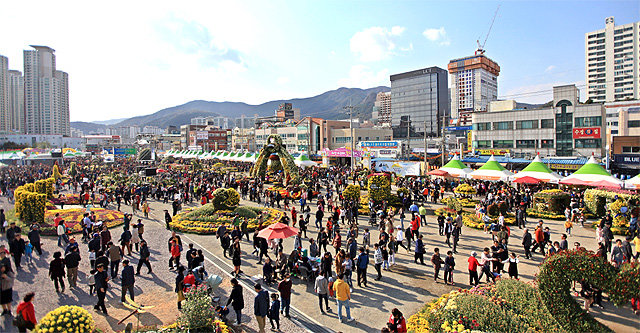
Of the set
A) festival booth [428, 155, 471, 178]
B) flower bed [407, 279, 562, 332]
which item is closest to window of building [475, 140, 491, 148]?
festival booth [428, 155, 471, 178]

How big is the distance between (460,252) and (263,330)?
9.39 meters

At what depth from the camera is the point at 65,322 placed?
680cm

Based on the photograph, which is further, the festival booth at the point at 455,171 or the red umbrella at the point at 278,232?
the festival booth at the point at 455,171

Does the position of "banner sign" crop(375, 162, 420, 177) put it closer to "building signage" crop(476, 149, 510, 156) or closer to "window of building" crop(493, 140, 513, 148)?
"building signage" crop(476, 149, 510, 156)

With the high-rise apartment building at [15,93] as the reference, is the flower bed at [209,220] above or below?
below

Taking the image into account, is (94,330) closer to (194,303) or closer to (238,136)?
(194,303)

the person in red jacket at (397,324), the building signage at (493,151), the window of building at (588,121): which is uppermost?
the window of building at (588,121)

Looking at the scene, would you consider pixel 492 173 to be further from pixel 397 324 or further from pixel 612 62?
pixel 612 62

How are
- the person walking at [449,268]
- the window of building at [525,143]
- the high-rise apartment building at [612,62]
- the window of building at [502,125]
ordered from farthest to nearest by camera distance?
the high-rise apartment building at [612,62]
the window of building at [502,125]
the window of building at [525,143]
the person walking at [449,268]

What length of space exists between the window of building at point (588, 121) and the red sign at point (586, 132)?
0.49m

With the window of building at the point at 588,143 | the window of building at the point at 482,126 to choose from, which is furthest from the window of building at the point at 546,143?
the window of building at the point at 482,126

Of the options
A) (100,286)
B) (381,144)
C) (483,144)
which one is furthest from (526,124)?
(100,286)

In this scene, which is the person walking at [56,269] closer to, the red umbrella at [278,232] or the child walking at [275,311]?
the red umbrella at [278,232]

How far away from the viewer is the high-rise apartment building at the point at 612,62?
11794 cm
